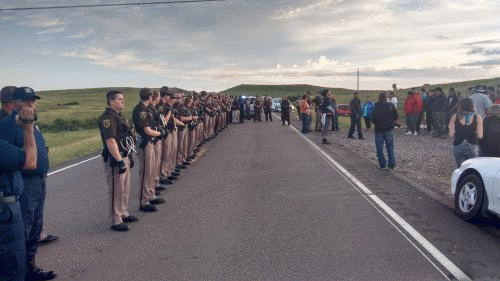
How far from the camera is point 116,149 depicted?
680cm

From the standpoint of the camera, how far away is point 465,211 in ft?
24.4

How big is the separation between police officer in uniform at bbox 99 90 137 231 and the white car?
186 inches

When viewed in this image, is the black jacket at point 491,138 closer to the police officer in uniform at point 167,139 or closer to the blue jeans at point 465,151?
the blue jeans at point 465,151

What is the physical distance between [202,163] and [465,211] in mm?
8108

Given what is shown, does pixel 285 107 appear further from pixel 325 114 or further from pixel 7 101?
pixel 7 101

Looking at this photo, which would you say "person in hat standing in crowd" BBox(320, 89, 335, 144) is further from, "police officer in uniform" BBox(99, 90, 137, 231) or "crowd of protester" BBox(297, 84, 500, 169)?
"police officer in uniform" BBox(99, 90, 137, 231)

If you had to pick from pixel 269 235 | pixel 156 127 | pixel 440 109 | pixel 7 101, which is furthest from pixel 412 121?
pixel 7 101

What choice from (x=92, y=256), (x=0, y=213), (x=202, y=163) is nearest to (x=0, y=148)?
(x=0, y=213)

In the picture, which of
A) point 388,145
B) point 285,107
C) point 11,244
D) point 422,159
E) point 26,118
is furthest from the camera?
point 285,107

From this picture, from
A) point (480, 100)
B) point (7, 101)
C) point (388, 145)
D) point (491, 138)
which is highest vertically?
point (480, 100)

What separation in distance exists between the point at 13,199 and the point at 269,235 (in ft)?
11.1

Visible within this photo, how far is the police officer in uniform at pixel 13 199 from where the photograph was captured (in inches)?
157

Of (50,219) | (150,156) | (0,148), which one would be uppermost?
(0,148)

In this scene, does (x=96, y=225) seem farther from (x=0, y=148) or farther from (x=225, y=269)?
(x=0, y=148)
